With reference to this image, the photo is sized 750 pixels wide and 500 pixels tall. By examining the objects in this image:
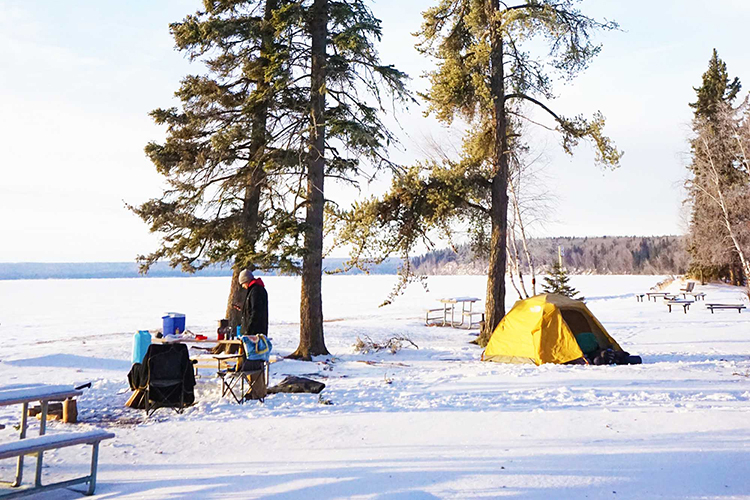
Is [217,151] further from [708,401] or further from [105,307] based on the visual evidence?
[105,307]

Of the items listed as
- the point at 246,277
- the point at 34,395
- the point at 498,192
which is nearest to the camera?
the point at 34,395

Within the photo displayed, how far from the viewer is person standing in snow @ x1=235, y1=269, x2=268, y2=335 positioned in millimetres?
8445

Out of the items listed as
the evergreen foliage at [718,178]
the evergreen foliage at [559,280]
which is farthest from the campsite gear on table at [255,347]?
the evergreen foliage at [718,178]

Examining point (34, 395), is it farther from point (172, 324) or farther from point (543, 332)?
point (543, 332)

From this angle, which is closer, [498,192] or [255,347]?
[255,347]

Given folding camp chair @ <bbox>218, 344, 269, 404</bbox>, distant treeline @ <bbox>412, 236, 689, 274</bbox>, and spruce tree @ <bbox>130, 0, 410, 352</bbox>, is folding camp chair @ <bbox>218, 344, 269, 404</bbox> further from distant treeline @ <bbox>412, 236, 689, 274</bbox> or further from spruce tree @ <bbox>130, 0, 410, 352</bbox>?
distant treeline @ <bbox>412, 236, 689, 274</bbox>

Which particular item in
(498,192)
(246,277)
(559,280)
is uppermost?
(498,192)

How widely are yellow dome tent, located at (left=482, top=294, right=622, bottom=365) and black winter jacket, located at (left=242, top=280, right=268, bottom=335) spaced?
546 cm

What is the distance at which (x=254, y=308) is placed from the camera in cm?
847

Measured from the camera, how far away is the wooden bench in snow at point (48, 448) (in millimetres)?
4016

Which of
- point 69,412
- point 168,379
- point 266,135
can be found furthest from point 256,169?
point 69,412

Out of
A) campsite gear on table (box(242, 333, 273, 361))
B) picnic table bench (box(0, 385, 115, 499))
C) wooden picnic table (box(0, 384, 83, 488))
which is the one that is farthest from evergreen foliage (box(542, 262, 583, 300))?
picnic table bench (box(0, 385, 115, 499))

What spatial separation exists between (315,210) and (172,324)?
4.33m

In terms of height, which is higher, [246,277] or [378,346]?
[246,277]
